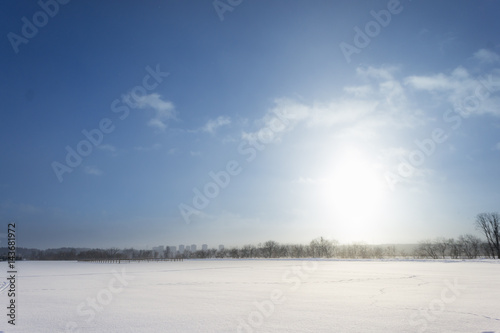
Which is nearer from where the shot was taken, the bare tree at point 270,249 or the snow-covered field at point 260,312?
the snow-covered field at point 260,312

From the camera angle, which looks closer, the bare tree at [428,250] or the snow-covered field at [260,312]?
the snow-covered field at [260,312]

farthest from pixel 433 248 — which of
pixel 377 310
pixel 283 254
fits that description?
pixel 377 310

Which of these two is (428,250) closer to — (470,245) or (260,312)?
(470,245)

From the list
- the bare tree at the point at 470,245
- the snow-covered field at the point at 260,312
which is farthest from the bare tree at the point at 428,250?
the snow-covered field at the point at 260,312

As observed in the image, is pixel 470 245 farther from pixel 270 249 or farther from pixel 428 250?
pixel 270 249

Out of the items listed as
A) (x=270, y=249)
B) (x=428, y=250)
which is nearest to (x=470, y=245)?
(x=428, y=250)

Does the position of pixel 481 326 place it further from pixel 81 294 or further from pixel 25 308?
pixel 81 294

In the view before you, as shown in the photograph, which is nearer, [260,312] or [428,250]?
[260,312]

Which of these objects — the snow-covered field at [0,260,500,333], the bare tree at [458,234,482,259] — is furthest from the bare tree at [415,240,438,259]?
the snow-covered field at [0,260,500,333]

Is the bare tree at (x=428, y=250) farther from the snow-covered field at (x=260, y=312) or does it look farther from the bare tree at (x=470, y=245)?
the snow-covered field at (x=260, y=312)

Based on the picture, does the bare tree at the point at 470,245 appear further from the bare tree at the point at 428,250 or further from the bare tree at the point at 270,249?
the bare tree at the point at 270,249

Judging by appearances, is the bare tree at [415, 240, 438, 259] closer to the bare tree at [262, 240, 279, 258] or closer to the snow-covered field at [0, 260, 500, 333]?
the bare tree at [262, 240, 279, 258]

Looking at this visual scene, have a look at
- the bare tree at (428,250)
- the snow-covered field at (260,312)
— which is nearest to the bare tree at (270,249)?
the bare tree at (428,250)

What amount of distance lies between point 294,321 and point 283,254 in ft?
384
